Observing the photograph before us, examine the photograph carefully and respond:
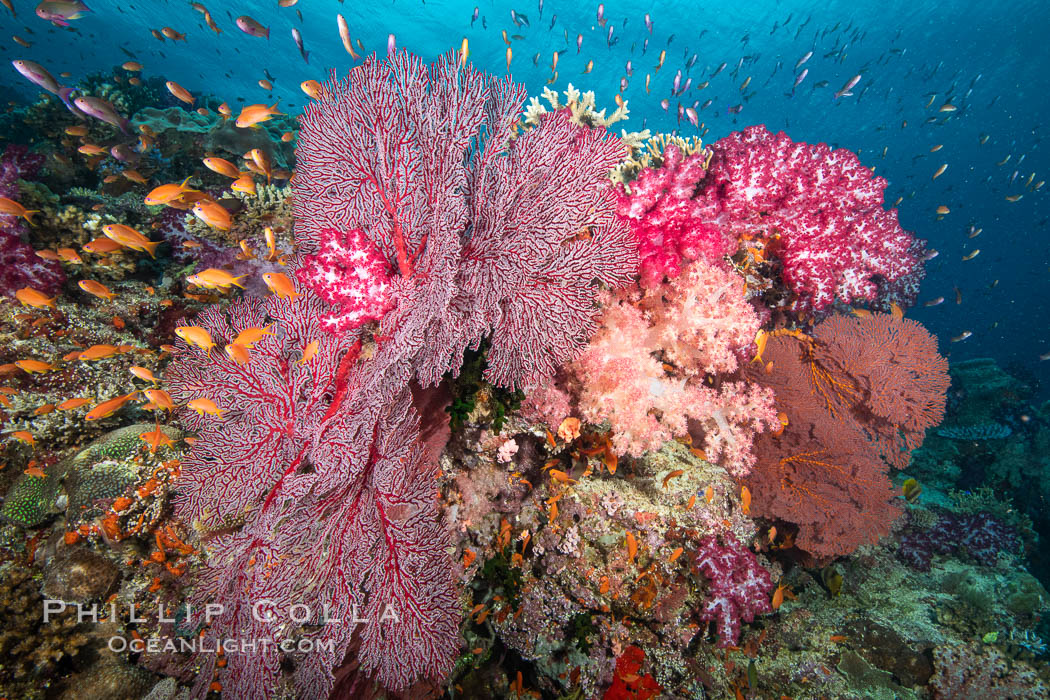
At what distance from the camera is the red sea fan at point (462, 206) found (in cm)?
288

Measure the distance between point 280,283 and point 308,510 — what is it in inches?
69.6

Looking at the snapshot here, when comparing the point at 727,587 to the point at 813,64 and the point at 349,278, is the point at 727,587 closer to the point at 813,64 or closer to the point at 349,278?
the point at 349,278

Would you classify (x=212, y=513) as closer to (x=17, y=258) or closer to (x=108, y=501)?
(x=108, y=501)

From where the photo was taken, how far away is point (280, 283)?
116 inches

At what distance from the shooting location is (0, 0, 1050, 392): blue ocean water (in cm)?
3681

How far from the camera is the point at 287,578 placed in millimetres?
3059

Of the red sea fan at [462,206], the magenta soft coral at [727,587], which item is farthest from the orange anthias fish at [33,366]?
the magenta soft coral at [727,587]

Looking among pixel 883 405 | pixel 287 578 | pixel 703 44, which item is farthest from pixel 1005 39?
pixel 287 578

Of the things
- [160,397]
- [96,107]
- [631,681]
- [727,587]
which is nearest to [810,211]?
[727,587]

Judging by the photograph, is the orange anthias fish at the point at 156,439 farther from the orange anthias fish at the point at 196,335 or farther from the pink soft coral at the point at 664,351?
the pink soft coral at the point at 664,351

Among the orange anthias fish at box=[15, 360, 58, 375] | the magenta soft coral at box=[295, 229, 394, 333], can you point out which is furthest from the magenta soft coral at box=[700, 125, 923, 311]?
the orange anthias fish at box=[15, 360, 58, 375]

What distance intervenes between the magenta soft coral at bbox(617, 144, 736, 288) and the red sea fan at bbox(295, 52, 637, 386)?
25.2 inches

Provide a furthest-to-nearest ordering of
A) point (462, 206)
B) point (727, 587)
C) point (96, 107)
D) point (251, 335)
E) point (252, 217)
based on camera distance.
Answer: point (96, 107) → point (252, 217) → point (727, 587) → point (251, 335) → point (462, 206)

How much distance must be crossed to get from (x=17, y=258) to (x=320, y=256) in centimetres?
571
